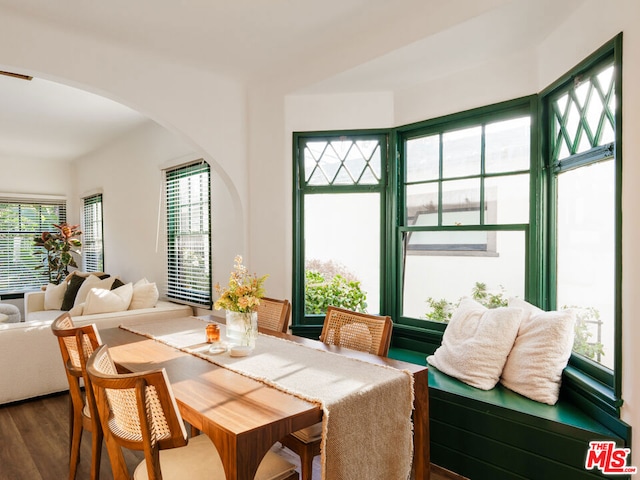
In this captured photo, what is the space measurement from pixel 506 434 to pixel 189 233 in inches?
146

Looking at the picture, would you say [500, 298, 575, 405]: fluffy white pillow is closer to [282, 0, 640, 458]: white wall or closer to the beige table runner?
[282, 0, 640, 458]: white wall

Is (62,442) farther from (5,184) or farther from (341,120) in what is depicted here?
(5,184)

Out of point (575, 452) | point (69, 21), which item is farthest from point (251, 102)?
point (575, 452)

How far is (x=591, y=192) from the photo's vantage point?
221cm

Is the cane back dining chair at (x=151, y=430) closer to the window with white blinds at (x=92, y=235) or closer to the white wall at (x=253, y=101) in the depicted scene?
the white wall at (x=253, y=101)

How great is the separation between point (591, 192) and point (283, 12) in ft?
6.82

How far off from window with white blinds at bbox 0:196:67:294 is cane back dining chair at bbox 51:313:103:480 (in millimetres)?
5916

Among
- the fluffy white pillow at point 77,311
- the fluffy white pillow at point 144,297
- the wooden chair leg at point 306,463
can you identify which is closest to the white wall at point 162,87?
the fluffy white pillow at point 144,297

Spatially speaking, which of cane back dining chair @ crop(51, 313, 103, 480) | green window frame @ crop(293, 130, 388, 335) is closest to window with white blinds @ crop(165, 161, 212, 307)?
green window frame @ crop(293, 130, 388, 335)

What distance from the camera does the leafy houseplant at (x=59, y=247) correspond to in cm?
696

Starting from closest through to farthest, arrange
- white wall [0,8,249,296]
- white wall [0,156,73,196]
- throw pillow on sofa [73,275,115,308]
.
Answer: white wall [0,8,249,296] → throw pillow on sofa [73,275,115,308] → white wall [0,156,73,196]

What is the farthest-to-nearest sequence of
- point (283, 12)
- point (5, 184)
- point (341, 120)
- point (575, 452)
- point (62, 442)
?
1. point (5, 184)
2. point (341, 120)
3. point (62, 442)
4. point (283, 12)
5. point (575, 452)

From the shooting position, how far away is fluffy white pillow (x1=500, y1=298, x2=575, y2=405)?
2.20m

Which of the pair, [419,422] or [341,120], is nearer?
[419,422]
